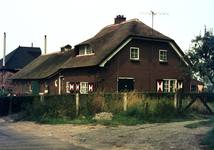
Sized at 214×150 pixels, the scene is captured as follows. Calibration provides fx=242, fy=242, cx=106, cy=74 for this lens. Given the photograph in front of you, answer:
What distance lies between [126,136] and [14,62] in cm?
4117

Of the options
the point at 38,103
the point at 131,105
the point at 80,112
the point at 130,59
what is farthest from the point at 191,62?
the point at 38,103

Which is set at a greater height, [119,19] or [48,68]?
[119,19]

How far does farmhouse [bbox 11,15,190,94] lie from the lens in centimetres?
1977

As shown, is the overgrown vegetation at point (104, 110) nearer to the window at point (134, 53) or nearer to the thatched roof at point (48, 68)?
the window at point (134, 53)

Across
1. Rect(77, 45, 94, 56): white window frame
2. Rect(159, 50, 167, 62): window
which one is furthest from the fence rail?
Rect(159, 50, 167, 62): window

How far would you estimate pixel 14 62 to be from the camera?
44.9 m

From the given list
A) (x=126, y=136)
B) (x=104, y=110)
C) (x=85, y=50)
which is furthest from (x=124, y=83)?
(x=126, y=136)

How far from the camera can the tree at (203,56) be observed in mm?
17859

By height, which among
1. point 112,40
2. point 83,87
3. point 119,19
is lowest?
point 83,87

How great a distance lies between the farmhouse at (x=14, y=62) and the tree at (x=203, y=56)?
109 ft

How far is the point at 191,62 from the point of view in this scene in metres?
19.7

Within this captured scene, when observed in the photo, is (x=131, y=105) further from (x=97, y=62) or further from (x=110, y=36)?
(x=110, y=36)

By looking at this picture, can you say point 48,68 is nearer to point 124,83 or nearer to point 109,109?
point 124,83

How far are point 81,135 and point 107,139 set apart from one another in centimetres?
111
